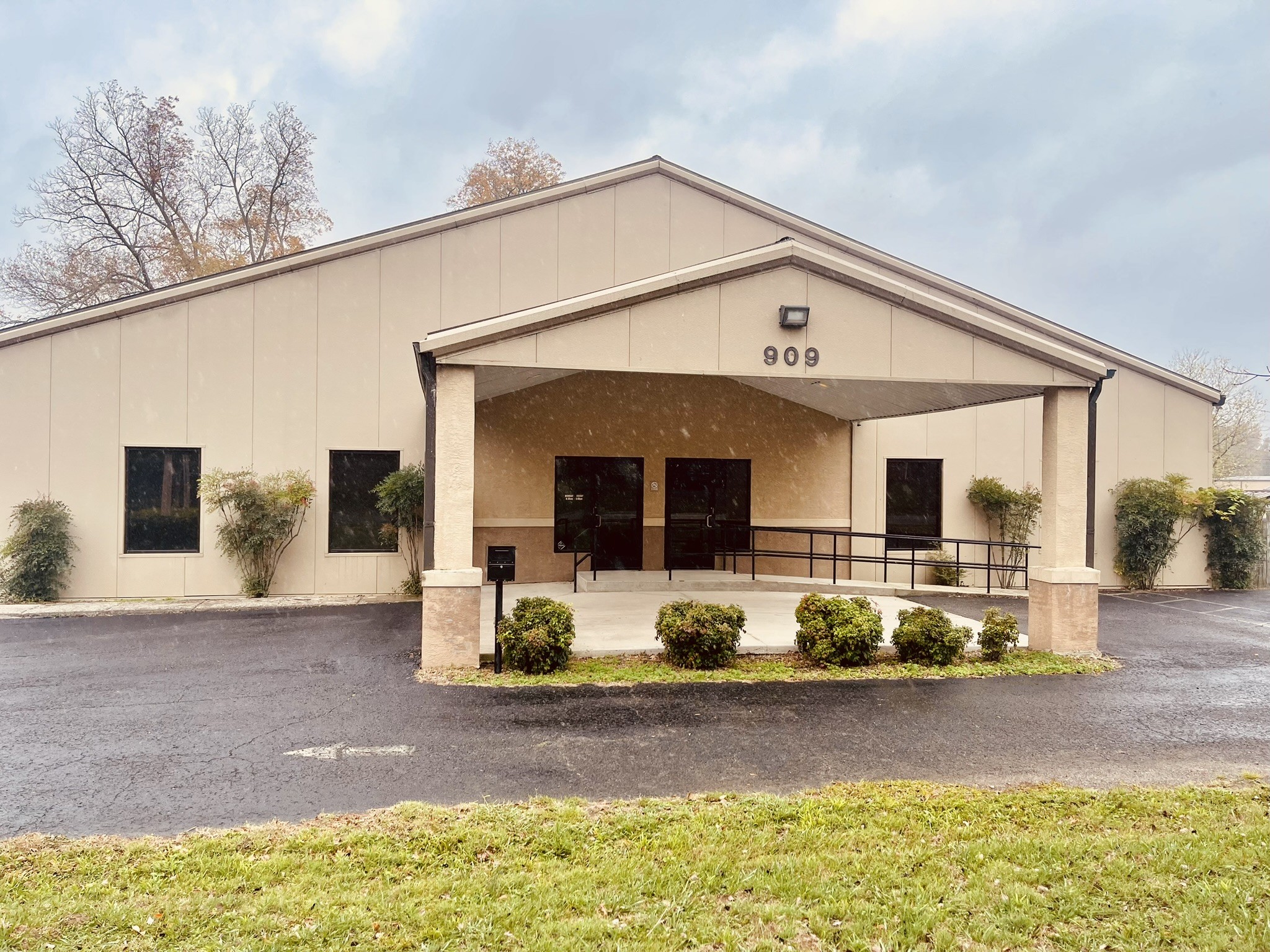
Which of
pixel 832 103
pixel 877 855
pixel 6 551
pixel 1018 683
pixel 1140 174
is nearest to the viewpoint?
pixel 877 855

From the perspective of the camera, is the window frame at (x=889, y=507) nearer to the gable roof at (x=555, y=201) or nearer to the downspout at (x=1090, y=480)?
the gable roof at (x=555, y=201)

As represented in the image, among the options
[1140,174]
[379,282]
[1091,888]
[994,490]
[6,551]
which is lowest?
[1091,888]

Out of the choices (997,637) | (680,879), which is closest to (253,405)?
(997,637)

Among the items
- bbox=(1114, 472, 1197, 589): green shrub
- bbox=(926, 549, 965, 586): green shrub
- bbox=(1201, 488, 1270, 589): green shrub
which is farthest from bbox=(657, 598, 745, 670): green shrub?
bbox=(1201, 488, 1270, 589): green shrub

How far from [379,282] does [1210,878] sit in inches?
517

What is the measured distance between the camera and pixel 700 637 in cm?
787

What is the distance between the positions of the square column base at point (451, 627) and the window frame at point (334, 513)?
576cm

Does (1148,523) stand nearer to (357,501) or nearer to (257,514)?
(357,501)

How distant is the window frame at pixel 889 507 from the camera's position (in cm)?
1526

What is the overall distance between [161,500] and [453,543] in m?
7.63

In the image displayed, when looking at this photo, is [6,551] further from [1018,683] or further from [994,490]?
[994,490]

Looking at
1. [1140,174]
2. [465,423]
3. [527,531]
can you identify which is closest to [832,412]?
[527,531]

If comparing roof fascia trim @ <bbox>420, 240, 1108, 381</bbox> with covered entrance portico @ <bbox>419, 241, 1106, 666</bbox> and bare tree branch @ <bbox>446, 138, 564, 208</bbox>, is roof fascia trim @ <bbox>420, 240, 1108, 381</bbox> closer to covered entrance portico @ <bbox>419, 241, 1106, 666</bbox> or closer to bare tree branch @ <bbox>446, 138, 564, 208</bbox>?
covered entrance portico @ <bbox>419, 241, 1106, 666</bbox>

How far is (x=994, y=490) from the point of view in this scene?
596 inches
